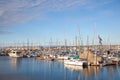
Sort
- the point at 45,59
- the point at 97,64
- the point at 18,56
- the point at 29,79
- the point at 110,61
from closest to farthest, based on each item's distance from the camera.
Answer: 1. the point at 29,79
2. the point at 97,64
3. the point at 110,61
4. the point at 45,59
5. the point at 18,56

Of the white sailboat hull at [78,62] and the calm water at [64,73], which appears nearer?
the calm water at [64,73]

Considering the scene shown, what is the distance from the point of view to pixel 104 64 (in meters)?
40.0

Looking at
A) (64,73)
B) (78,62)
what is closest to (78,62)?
(78,62)

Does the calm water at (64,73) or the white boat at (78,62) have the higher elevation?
the white boat at (78,62)

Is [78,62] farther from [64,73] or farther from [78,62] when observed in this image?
[64,73]

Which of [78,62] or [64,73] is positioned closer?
[64,73]

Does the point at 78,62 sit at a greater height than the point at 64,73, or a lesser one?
greater

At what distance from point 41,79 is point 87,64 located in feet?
47.5

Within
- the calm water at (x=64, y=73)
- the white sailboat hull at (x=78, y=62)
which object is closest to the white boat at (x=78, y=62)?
the white sailboat hull at (x=78, y=62)

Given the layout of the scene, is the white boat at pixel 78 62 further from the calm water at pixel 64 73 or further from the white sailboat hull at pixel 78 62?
the calm water at pixel 64 73

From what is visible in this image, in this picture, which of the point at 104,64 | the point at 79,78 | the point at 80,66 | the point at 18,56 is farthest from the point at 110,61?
the point at 18,56

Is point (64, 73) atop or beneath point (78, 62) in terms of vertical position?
beneath

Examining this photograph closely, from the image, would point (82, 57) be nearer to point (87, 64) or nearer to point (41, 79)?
point (87, 64)

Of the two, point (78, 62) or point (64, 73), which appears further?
point (78, 62)
